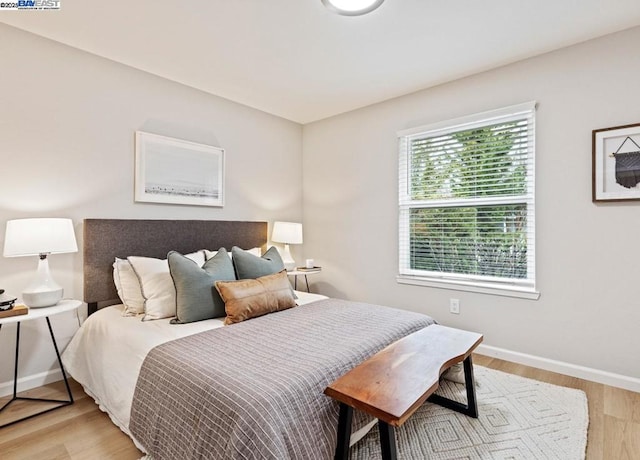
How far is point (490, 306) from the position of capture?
279 centimetres

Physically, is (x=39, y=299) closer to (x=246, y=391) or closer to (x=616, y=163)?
(x=246, y=391)

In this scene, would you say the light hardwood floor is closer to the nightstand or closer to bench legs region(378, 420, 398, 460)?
bench legs region(378, 420, 398, 460)

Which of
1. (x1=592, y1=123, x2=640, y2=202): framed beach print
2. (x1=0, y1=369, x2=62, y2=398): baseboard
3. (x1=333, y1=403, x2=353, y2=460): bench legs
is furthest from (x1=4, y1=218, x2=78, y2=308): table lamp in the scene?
(x1=592, y1=123, x2=640, y2=202): framed beach print

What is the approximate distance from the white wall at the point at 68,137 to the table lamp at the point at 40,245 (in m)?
Result: 0.26

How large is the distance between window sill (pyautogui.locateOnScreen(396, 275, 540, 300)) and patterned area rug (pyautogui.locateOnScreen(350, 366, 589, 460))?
67 cm

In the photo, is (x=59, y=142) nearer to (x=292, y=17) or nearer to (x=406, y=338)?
(x=292, y=17)

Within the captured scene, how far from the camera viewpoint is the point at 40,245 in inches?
78.0

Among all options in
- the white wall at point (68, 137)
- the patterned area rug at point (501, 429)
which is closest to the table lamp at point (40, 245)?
the white wall at point (68, 137)

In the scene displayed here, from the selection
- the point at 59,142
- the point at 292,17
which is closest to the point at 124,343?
the point at 59,142

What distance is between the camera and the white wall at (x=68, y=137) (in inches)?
85.8

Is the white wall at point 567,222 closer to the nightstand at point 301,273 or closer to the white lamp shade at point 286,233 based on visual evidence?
the nightstand at point 301,273

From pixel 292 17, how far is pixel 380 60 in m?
0.83

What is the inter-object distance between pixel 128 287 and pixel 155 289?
9.7 inches

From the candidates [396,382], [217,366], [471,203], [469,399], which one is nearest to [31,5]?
[217,366]
